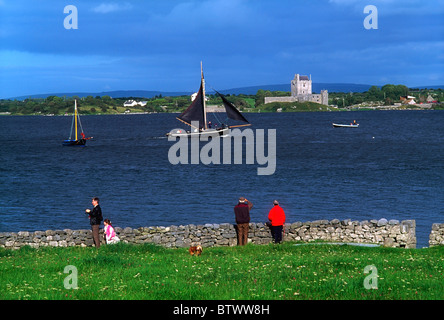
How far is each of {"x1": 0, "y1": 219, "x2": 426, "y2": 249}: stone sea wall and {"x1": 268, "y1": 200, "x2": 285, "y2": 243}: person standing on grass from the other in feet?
1.80

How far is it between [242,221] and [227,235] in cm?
121

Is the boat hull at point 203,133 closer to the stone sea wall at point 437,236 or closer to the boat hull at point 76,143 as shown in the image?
the boat hull at point 76,143

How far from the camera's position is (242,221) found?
70.0 feet

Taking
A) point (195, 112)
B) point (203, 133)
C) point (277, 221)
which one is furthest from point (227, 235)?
point (203, 133)

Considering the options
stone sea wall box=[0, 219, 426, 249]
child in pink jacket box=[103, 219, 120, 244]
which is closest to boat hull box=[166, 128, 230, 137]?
stone sea wall box=[0, 219, 426, 249]

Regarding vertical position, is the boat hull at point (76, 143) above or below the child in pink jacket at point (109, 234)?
above

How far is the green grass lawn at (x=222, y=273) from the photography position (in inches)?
502

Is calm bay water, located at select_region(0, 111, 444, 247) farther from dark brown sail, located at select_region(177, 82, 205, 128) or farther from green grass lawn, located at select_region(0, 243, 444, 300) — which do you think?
dark brown sail, located at select_region(177, 82, 205, 128)

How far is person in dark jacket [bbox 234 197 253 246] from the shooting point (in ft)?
69.8

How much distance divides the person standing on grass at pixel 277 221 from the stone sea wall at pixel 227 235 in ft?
1.80

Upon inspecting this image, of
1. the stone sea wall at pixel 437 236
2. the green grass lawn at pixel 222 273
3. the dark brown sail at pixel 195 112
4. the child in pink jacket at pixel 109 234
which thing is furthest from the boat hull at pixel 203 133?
the green grass lawn at pixel 222 273

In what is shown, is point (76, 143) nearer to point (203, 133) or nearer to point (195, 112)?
point (195, 112)

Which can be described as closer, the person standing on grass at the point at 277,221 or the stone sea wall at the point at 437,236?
the person standing on grass at the point at 277,221

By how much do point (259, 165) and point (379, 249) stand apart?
49.5m
